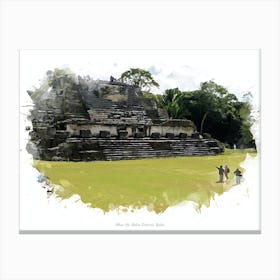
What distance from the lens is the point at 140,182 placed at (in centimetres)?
875

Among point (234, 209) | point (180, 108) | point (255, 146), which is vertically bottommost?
point (234, 209)

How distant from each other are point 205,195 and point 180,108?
144cm

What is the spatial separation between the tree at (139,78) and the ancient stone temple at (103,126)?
129 millimetres

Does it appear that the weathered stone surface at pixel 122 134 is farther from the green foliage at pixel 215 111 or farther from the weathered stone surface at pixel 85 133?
the green foliage at pixel 215 111

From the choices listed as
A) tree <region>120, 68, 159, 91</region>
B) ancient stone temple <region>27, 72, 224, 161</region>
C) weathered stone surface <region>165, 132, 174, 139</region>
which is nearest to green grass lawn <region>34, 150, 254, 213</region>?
ancient stone temple <region>27, 72, 224, 161</region>

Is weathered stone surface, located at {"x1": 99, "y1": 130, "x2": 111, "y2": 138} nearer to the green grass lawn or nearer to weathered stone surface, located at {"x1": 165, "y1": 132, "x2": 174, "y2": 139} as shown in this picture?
the green grass lawn

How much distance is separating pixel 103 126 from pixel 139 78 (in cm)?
132

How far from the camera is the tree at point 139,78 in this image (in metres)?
8.73

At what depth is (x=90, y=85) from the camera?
29.3 feet

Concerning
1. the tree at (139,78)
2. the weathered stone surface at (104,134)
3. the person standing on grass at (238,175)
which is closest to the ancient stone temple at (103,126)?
the weathered stone surface at (104,134)

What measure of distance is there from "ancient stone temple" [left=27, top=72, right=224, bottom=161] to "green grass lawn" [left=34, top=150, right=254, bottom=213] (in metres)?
0.20

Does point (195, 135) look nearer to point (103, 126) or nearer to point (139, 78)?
point (139, 78)

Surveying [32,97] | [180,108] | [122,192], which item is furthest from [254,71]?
[32,97]
